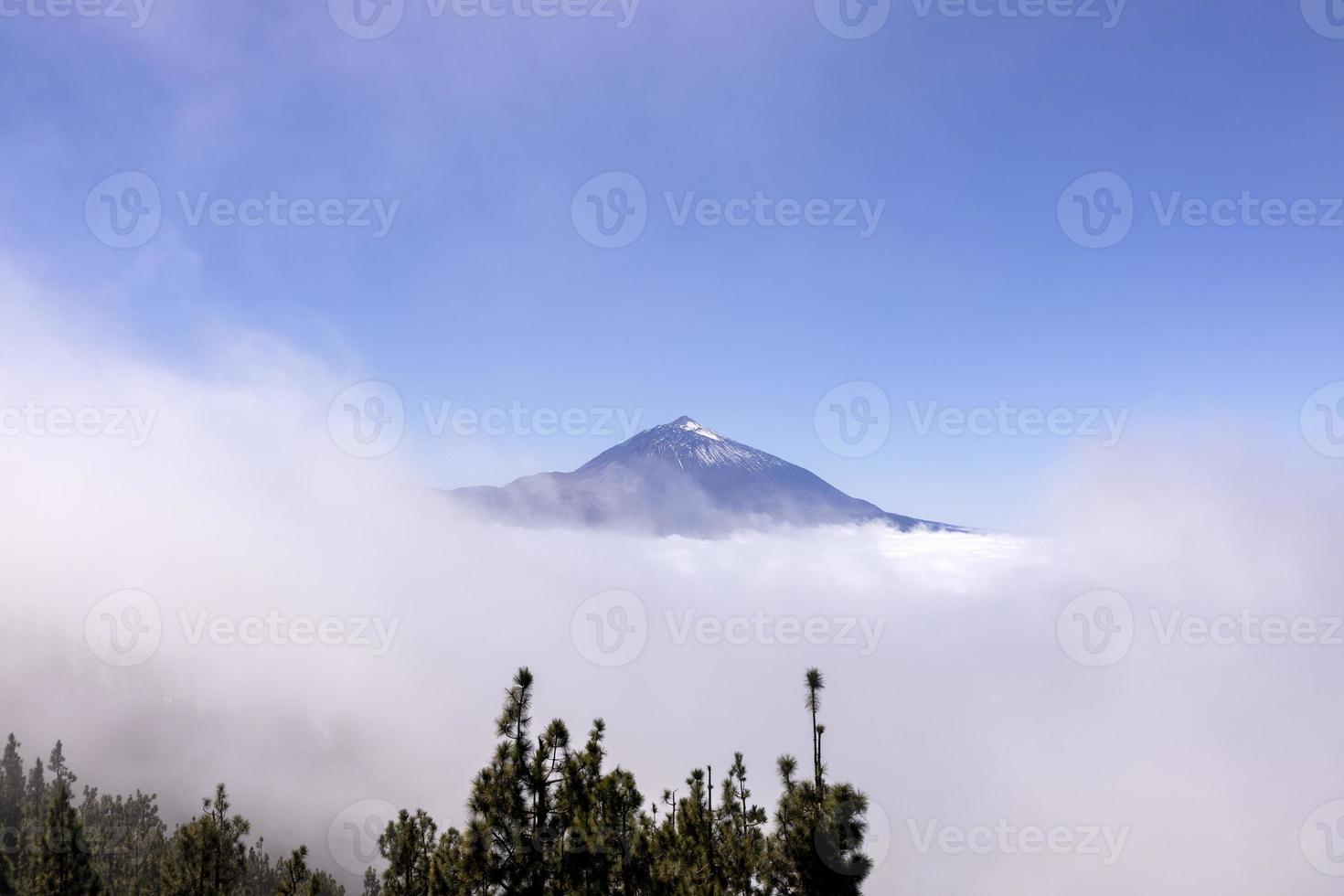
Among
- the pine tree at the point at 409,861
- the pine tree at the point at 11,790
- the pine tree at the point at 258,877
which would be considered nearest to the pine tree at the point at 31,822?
the pine tree at the point at 11,790

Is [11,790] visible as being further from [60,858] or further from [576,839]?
[576,839]

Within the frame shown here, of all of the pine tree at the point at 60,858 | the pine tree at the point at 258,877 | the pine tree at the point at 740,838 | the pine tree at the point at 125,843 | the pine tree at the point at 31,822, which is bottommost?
the pine tree at the point at 258,877

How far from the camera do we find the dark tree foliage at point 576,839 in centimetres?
1703

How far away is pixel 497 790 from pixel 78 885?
4342 cm

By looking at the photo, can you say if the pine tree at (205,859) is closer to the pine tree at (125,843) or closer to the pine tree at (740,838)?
the pine tree at (125,843)

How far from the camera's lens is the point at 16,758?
16225 cm

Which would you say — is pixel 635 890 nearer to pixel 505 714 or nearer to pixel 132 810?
pixel 505 714

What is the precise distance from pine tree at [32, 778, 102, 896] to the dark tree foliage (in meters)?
0.05

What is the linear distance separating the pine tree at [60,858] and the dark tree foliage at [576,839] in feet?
0.18

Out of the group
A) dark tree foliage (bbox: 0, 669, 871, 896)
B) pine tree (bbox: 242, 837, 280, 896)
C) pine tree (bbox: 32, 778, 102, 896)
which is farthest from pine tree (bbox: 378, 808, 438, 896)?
pine tree (bbox: 242, 837, 280, 896)

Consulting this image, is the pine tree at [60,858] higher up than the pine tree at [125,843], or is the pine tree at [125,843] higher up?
the pine tree at [60,858]

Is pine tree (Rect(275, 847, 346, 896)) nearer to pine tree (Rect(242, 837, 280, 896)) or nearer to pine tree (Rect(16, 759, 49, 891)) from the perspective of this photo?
pine tree (Rect(16, 759, 49, 891))

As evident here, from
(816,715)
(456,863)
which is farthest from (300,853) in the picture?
(816,715)

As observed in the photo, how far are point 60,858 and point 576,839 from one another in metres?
43.2
